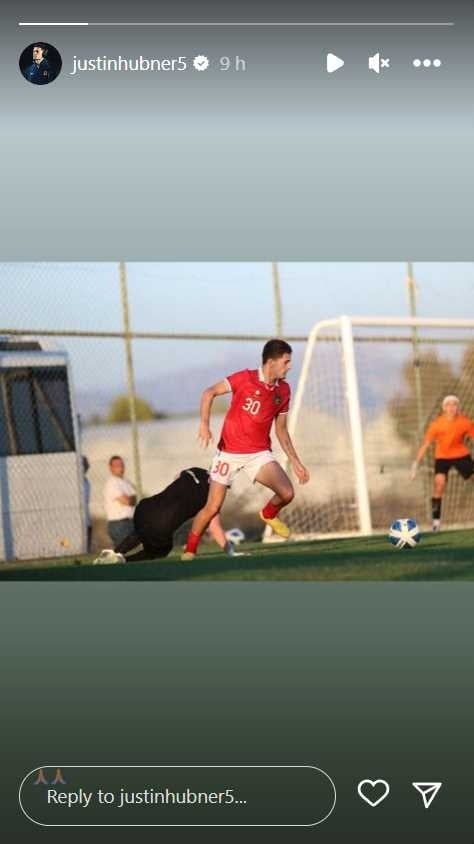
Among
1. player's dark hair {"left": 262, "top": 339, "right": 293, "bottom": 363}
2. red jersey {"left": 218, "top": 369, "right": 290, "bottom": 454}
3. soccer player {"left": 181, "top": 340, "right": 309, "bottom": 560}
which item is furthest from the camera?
player's dark hair {"left": 262, "top": 339, "right": 293, "bottom": 363}

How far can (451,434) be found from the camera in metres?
15.1

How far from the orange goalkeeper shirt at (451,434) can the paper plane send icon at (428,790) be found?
11208 mm

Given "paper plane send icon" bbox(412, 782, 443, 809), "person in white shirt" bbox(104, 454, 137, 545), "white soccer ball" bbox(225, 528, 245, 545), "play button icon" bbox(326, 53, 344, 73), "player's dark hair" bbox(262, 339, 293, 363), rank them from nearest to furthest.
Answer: "paper plane send icon" bbox(412, 782, 443, 809), "play button icon" bbox(326, 53, 344, 73), "player's dark hair" bbox(262, 339, 293, 363), "person in white shirt" bbox(104, 454, 137, 545), "white soccer ball" bbox(225, 528, 245, 545)

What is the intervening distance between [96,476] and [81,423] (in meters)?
0.68

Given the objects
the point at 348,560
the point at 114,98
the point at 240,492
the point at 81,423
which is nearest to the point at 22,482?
the point at 81,423

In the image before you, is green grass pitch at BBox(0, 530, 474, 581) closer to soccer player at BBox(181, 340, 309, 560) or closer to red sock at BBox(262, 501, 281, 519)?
red sock at BBox(262, 501, 281, 519)

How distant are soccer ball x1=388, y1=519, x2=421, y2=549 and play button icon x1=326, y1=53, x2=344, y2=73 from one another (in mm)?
6010

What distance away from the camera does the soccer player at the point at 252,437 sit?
10266 millimetres

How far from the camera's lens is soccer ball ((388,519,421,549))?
11.1 metres

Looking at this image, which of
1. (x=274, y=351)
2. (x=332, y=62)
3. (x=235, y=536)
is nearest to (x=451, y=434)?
(x=235, y=536)

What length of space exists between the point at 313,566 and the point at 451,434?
20.2ft

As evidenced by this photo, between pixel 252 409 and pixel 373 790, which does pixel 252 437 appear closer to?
pixel 252 409

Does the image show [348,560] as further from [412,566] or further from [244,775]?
[244,775]

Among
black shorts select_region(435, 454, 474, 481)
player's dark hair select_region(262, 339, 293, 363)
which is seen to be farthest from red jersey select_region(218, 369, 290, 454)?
black shorts select_region(435, 454, 474, 481)
